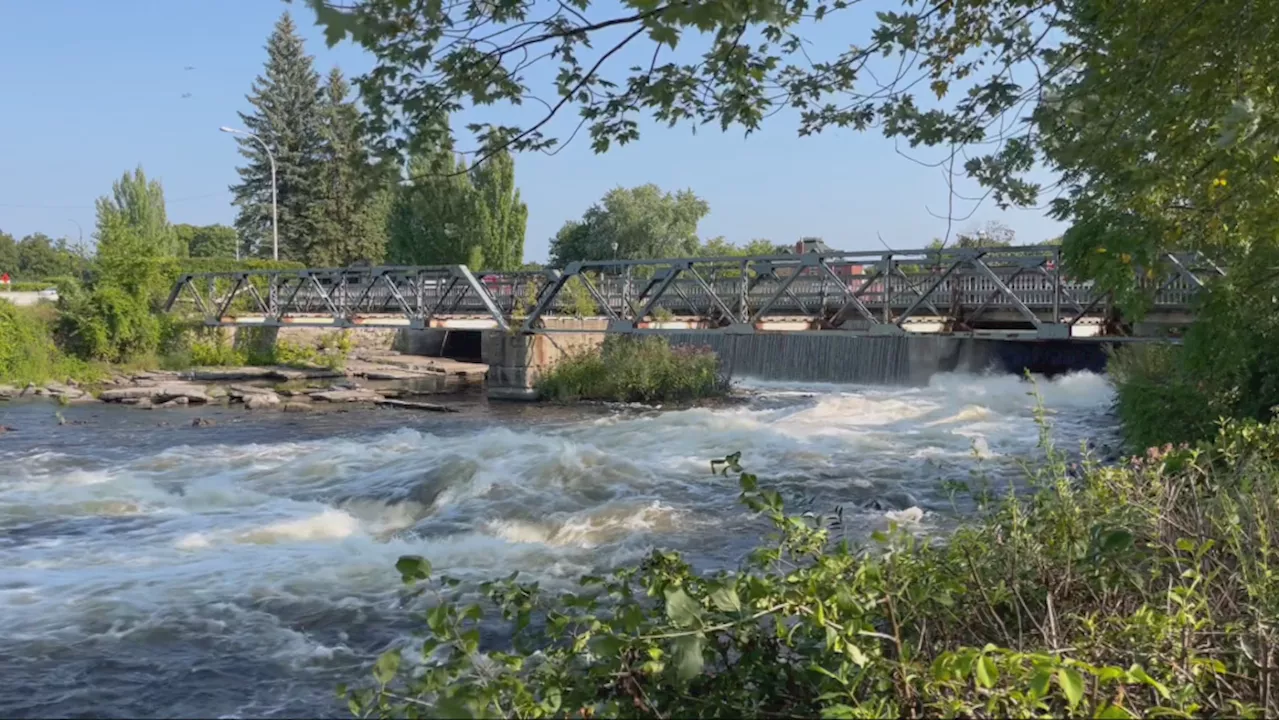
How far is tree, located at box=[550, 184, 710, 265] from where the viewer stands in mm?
65312

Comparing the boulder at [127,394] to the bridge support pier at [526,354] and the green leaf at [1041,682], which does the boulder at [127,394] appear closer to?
the bridge support pier at [526,354]

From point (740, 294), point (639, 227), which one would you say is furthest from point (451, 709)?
point (639, 227)

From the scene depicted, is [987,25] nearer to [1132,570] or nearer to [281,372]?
[1132,570]

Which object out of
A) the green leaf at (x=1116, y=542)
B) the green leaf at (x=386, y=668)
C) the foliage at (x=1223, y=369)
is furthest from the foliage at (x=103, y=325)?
the green leaf at (x=1116, y=542)

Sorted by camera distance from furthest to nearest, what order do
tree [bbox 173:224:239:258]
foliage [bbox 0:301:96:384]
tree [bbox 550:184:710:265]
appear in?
tree [bbox 173:224:239:258]
tree [bbox 550:184:710:265]
foliage [bbox 0:301:96:384]

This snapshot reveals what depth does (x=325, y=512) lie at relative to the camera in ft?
40.0

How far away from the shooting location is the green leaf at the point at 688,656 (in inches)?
123

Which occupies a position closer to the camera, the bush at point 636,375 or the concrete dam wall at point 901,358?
the bush at point 636,375

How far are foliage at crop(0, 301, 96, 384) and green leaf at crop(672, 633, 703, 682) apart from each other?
27042 mm

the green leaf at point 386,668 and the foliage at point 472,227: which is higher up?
the foliage at point 472,227

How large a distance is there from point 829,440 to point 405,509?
25.8 feet

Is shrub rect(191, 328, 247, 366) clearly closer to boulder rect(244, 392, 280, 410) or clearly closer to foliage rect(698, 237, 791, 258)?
boulder rect(244, 392, 280, 410)

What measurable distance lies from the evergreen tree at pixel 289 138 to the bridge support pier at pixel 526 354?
2733cm

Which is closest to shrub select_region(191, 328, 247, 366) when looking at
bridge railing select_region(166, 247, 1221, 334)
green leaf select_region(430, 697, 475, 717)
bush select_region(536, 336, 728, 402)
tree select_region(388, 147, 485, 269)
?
bridge railing select_region(166, 247, 1221, 334)
